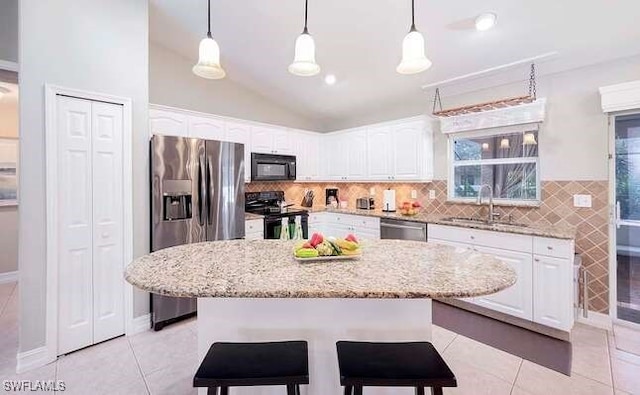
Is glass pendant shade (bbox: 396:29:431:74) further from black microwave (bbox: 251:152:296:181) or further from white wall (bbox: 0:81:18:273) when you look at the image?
white wall (bbox: 0:81:18:273)

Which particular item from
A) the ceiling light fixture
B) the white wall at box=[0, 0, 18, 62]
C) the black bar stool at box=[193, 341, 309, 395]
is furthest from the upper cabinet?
the black bar stool at box=[193, 341, 309, 395]

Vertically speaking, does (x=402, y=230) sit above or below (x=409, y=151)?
below

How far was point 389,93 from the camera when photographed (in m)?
4.04

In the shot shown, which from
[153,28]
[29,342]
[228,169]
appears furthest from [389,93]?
[29,342]

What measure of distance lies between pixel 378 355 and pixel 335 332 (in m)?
0.31

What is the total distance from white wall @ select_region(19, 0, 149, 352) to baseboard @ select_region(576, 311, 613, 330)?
13.8 feet

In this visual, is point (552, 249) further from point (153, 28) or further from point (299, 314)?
point (153, 28)

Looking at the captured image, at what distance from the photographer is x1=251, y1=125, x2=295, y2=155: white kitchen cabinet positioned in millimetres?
4227

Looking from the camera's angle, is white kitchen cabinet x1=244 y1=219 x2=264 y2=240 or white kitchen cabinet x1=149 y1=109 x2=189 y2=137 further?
white kitchen cabinet x1=244 y1=219 x2=264 y2=240

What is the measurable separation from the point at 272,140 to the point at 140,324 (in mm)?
2797

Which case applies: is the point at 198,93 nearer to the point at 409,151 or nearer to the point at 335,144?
the point at 335,144

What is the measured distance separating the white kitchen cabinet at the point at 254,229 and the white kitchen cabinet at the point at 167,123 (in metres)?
1.32

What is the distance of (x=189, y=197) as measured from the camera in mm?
2984

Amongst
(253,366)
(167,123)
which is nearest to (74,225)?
(167,123)
